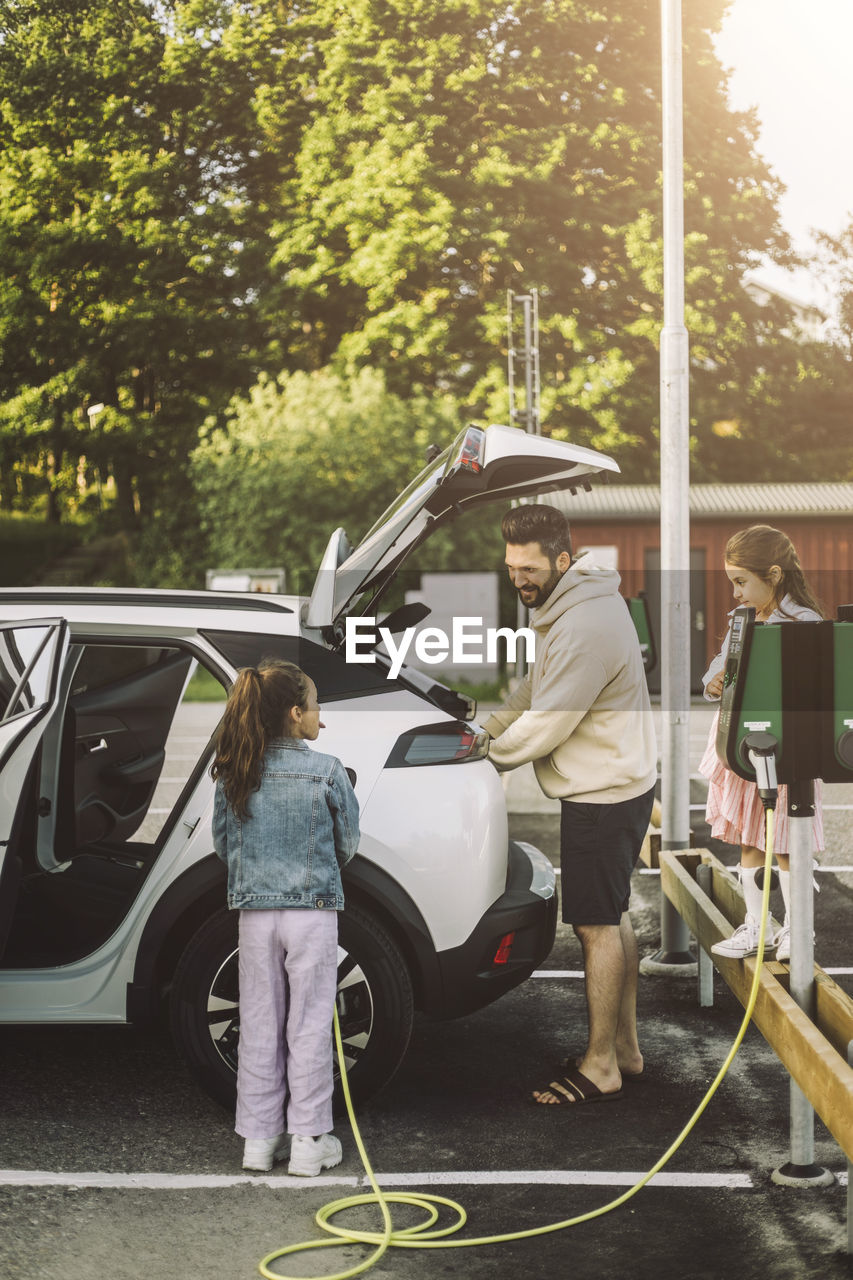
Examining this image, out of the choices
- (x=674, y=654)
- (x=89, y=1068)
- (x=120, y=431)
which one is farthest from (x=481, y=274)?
(x=89, y=1068)

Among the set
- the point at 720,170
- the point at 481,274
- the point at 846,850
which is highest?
the point at 720,170

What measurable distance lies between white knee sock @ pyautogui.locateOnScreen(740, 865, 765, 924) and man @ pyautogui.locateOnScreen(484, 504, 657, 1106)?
418mm

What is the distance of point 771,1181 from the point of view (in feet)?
12.9

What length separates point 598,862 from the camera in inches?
181

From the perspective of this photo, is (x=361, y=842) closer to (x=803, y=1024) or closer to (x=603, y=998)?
(x=603, y=998)

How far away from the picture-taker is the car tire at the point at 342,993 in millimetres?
4270

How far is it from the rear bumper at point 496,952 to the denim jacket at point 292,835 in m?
0.49

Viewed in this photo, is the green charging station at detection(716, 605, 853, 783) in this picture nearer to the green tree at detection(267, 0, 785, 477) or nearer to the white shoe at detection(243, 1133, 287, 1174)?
the white shoe at detection(243, 1133, 287, 1174)

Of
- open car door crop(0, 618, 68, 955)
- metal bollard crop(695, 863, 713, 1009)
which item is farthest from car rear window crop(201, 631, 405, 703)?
metal bollard crop(695, 863, 713, 1009)

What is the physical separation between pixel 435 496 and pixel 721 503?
71.5 feet

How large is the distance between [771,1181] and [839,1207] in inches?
9.0

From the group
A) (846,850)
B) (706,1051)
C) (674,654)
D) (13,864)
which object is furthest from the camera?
(846,850)

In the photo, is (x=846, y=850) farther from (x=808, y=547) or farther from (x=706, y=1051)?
(x=808, y=547)

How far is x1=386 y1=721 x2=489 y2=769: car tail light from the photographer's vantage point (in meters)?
4.38
